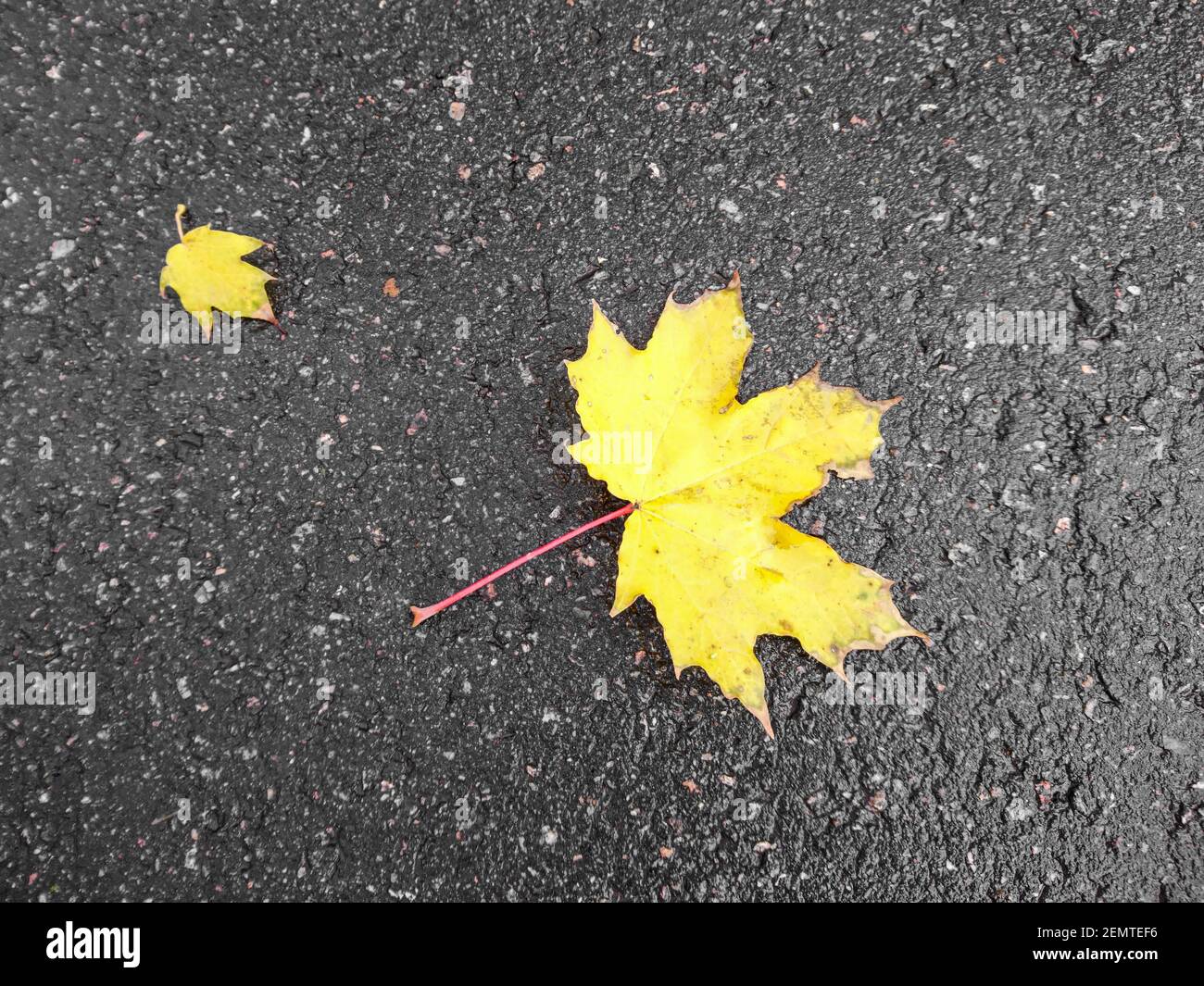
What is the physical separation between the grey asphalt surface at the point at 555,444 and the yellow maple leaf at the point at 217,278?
0.07 m

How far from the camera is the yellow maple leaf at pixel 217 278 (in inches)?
76.9

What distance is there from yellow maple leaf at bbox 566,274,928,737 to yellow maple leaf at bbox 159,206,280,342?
2.83ft

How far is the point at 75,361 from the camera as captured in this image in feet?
6.44

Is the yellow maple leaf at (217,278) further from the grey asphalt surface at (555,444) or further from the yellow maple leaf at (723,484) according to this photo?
the yellow maple leaf at (723,484)

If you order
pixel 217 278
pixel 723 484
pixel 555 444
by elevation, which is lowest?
pixel 723 484

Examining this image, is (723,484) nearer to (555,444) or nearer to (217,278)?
(555,444)

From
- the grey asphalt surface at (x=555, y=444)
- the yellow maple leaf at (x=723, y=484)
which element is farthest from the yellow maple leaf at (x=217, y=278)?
the yellow maple leaf at (x=723, y=484)

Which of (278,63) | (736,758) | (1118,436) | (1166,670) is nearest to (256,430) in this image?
(278,63)

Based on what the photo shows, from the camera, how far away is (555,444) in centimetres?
195

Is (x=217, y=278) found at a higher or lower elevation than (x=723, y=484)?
higher

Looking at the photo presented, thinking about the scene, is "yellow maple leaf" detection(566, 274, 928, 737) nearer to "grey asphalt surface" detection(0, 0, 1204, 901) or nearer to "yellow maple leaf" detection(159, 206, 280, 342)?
"grey asphalt surface" detection(0, 0, 1204, 901)

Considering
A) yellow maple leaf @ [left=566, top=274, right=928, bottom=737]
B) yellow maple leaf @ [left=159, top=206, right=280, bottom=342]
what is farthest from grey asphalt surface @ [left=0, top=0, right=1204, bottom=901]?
yellow maple leaf @ [left=566, top=274, right=928, bottom=737]

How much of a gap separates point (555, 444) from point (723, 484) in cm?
48

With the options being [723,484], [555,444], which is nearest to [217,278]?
[555,444]
